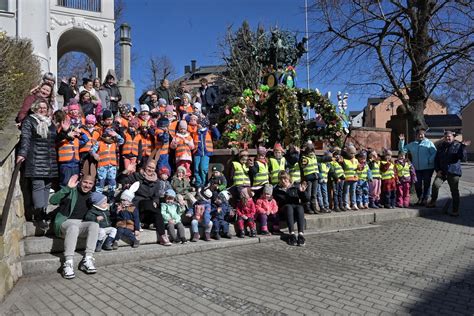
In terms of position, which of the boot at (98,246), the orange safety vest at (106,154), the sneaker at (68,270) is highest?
the orange safety vest at (106,154)

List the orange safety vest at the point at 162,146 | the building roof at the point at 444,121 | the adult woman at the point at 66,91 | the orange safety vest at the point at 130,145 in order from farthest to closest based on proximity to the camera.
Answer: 1. the building roof at the point at 444,121
2. the adult woman at the point at 66,91
3. the orange safety vest at the point at 162,146
4. the orange safety vest at the point at 130,145

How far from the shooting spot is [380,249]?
22.0 feet

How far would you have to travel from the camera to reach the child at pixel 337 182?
9.05 m

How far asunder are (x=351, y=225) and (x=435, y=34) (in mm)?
6970

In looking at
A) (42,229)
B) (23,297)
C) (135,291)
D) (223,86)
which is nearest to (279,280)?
(135,291)

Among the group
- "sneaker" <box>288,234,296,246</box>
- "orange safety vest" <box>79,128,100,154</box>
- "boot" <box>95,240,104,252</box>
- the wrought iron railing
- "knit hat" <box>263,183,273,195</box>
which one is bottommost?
"sneaker" <box>288,234,296,246</box>

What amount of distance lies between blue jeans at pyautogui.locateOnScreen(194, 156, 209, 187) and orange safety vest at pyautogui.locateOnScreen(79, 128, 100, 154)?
203cm

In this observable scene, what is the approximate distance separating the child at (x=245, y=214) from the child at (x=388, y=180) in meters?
4.53

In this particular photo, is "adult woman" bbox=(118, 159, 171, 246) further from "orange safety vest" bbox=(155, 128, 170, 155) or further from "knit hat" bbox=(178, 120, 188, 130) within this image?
"knit hat" bbox=(178, 120, 188, 130)

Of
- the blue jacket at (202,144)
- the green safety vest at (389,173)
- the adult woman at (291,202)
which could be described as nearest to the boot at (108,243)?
the blue jacket at (202,144)

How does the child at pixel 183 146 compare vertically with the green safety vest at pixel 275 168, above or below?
above

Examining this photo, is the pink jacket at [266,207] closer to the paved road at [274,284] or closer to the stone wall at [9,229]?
the paved road at [274,284]

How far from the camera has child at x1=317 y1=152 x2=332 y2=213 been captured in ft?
28.9

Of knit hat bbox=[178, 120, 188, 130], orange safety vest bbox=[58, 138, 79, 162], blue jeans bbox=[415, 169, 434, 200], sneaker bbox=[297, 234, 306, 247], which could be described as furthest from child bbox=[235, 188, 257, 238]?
blue jeans bbox=[415, 169, 434, 200]
